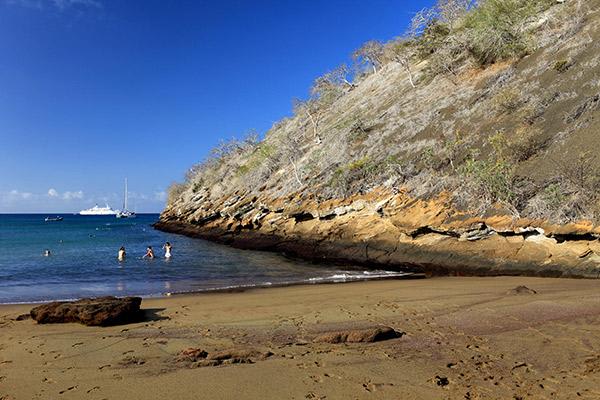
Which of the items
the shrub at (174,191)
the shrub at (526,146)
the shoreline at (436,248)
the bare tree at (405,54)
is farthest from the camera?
the shrub at (174,191)

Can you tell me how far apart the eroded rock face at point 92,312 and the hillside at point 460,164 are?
16026mm

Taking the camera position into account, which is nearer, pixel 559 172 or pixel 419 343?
pixel 419 343

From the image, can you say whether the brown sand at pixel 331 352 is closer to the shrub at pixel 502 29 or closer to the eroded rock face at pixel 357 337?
the eroded rock face at pixel 357 337

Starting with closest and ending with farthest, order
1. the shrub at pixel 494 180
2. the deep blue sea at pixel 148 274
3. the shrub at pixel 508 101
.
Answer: the deep blue sea at pixel 148 274
the shrub at pixel 494 180
the shrub at pixel 508 101

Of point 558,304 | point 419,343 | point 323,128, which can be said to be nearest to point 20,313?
point 419,343

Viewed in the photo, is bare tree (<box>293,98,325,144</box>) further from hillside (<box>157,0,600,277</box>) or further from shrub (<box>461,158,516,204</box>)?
shrub (<box>461,158,516,204</box>)

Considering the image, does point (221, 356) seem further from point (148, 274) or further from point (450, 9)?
point (450, 9)

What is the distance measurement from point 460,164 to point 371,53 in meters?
46.3

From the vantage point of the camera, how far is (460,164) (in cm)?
2680

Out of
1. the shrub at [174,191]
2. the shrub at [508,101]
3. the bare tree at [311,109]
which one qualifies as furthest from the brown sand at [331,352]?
the shrub at [174,191]

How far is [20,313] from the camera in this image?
13.3 meters

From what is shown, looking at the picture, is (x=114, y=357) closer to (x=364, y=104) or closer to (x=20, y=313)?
(x=20, y=313)

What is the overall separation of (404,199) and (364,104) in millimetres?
27459

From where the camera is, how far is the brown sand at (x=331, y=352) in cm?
675
